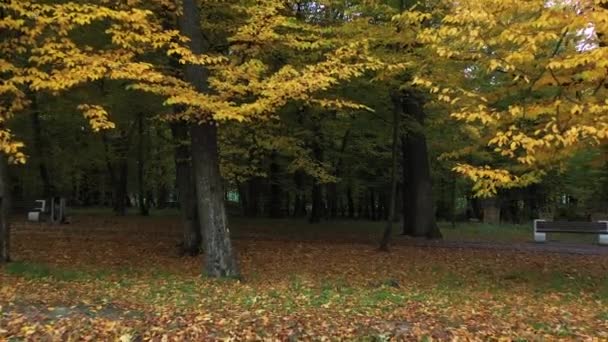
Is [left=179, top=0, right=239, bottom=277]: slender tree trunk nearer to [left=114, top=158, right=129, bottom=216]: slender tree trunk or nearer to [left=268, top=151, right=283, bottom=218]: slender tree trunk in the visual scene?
[left=268, top=151, right=283, bottom=218]: slender tree trunk

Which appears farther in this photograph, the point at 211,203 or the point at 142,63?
the point at 211,203

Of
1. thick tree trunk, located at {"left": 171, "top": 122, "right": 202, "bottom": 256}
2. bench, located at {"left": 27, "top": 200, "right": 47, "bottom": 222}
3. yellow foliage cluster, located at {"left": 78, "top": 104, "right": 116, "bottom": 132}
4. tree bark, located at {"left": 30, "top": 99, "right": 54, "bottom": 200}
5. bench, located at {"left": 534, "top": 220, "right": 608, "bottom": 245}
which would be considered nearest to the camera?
yellow foliage cluster, located at {"left": 78, "top": 104, "right": 116, "bottom": 132}

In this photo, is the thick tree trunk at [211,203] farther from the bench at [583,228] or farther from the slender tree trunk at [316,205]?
the slender tree trunk at [316,205]

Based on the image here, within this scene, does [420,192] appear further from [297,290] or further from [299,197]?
[299,197]

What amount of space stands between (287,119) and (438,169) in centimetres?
1708

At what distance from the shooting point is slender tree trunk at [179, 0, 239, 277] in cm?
1198

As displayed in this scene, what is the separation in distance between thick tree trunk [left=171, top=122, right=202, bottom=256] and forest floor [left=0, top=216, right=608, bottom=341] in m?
0.51

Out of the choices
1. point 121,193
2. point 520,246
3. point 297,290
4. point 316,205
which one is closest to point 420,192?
point 520,246

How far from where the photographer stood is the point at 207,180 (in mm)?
12016

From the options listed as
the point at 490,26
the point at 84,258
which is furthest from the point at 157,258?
the point at 490,26

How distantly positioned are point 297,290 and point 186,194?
221 inches

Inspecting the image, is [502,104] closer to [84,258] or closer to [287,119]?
[287,119]

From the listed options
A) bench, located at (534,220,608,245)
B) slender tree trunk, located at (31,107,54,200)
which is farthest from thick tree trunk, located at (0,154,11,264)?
bench, located at (534,220,608,245)

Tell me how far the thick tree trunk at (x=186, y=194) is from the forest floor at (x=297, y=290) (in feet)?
1.67
